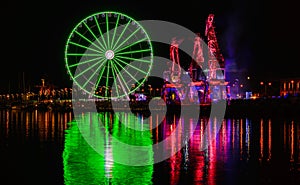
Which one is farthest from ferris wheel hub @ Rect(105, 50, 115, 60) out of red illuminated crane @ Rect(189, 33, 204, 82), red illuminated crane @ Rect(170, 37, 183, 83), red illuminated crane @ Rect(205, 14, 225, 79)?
red illuminated crane @ Rect(170, 37, 183, 83)

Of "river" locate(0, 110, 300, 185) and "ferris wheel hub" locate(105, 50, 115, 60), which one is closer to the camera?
"river" locate(0, 110, 300, 185)

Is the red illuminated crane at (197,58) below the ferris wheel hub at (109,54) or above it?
above

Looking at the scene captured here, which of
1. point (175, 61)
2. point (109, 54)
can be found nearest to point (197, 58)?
point (175, 61)

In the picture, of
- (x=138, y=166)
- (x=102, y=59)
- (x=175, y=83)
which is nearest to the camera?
(x=138, y=166)

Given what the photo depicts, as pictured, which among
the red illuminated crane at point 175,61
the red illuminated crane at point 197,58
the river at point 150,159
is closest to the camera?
the river at point 150,159

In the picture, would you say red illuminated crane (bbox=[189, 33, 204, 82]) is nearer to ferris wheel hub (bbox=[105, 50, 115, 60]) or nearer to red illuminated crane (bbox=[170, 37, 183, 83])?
red illuminated crane (bbox=[170, 37, 183, 83])

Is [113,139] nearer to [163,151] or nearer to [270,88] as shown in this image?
[163,151]

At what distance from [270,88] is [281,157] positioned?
9690 cm

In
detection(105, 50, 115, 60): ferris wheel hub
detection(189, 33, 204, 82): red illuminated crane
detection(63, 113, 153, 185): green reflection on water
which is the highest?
detection(189, 33, 204, 82): red illuminated crane

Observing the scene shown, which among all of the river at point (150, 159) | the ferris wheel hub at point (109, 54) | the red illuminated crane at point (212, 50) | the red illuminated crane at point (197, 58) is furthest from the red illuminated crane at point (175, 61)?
the river at point (150, 159)

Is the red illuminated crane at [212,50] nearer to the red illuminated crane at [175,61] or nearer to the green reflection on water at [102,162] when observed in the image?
the red illuminated crane at [175,61]

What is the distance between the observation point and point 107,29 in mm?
45656

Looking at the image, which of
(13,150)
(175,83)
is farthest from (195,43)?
(13,150)

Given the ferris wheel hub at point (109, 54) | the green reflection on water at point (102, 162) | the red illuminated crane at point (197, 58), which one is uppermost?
the red illuminated crane at point (197, 58)
